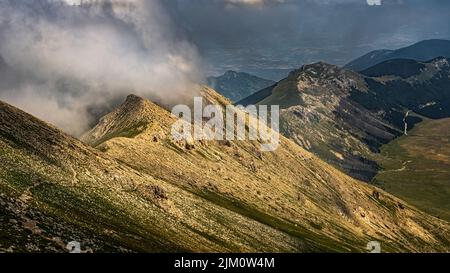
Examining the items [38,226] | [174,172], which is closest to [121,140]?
[174,172]

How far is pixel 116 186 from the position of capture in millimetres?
124125

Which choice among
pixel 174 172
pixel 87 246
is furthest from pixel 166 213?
pixel 174 172

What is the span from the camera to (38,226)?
7406 centimetres

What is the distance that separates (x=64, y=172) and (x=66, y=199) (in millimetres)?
18447

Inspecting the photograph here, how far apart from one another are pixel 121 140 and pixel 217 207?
56.6 m

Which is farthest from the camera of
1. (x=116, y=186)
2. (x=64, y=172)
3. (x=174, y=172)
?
(x=174, y=172)

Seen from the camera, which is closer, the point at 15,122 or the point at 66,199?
the point at 66,199

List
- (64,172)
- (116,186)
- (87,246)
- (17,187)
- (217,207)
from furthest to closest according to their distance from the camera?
1. (217,207)
2. (116,186)
3. (64,172)
4. (17,187)
5. (87,246)
